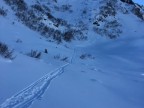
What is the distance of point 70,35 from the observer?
16.5 meters

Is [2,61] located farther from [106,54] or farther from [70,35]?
[70,35]

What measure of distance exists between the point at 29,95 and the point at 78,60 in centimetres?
691

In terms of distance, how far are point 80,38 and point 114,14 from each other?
6.43 metres

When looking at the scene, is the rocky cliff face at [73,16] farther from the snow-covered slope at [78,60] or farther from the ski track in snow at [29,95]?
the ski track in snow at [29,95]

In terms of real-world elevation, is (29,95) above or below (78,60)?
above

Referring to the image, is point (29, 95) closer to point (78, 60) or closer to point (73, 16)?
point (78, 60)

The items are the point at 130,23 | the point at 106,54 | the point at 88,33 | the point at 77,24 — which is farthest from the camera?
the point at 130,23

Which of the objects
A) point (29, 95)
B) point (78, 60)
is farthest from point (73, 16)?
point (29, 95)

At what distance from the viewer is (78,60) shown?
11234 millimetres

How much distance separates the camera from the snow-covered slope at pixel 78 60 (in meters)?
4.66

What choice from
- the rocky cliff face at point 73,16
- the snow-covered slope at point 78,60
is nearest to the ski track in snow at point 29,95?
the snow-covered slope at point 78,60

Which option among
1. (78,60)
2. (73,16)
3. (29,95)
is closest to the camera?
(29,95)

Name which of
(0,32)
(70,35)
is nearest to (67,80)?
(0,32)

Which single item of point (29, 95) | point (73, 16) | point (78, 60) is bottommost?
point (78, 60)
